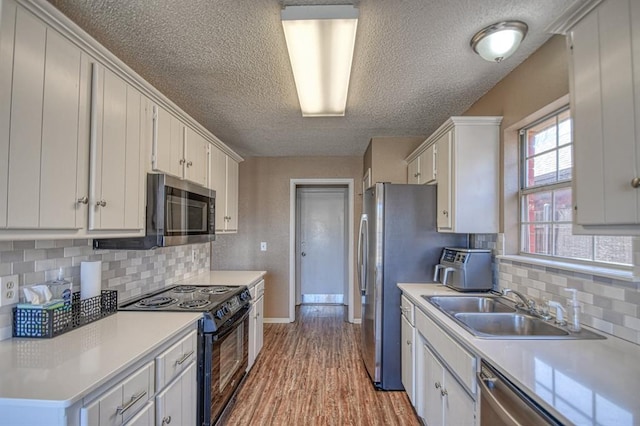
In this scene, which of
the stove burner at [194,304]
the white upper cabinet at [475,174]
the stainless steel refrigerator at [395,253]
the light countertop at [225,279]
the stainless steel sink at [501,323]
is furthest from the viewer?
the light countertop at [225,279]

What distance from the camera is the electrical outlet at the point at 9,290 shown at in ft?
4.39

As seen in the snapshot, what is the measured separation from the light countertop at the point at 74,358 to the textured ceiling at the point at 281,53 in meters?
1.53

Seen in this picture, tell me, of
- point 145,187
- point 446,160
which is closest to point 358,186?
point 446,160

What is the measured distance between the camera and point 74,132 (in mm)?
1376

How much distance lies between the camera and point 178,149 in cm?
227

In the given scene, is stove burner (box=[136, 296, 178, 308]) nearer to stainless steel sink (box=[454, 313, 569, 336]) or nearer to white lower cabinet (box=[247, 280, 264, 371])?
white lower cabinet (box=[247, 280, 264, 371])

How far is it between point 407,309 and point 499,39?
73.2 inches

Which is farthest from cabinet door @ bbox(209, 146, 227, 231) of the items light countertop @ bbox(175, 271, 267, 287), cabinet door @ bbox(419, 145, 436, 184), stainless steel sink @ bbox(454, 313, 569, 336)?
stainless steel sink @ bbox(454, 313, 569, 336)

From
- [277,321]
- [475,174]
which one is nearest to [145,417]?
[475,174]

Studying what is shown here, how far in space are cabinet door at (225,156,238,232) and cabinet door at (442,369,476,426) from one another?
2528 mm

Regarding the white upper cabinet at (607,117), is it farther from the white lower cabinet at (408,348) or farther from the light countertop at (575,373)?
the white lower cabinet at (408,348)

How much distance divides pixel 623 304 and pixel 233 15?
2.19 m

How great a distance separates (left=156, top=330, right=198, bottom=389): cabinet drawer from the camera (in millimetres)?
1444

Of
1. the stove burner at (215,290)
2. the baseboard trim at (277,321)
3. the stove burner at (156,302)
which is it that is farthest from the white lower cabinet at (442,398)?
the baseboard trim at (277,321)
